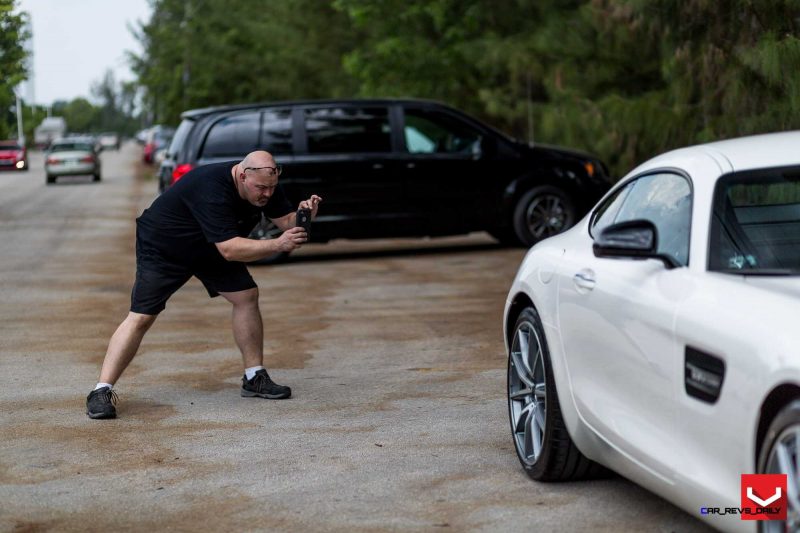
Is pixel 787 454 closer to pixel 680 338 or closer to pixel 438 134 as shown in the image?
pixel 680 338

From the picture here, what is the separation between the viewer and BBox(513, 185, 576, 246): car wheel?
17.6 meters

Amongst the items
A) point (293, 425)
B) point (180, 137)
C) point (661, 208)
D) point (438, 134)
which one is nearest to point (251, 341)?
point (293, 425)

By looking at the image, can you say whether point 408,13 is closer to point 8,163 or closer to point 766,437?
point 766,437

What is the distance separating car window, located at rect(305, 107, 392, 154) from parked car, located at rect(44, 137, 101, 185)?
33737 millimetres

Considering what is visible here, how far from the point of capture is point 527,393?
6.21 meters

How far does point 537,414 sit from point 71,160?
150 feet

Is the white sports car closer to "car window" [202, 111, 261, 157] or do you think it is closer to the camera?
the camera

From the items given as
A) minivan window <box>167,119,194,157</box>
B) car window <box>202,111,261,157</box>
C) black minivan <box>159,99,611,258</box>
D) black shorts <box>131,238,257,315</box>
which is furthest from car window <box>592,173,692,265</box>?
minivan window <box>167,119,194,157</box>

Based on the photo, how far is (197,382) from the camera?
355 inches

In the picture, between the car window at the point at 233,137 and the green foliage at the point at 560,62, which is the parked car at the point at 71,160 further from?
the car window at the point at 233,137

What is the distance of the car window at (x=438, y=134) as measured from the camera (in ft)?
57.2

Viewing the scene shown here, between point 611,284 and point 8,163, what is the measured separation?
2359 inches

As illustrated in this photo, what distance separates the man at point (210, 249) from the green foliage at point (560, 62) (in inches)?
186

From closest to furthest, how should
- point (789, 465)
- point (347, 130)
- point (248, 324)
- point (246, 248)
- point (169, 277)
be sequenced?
point (789, 465) < point (246, 248) < point (169, 277) < point (248, 324) < point (347, 130)
